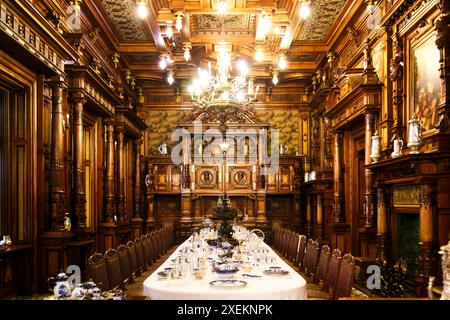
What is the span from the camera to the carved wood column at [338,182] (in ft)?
34.2

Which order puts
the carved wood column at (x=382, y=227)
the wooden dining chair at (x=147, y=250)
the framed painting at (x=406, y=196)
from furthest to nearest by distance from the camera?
the wooden dining chair at (x=147, y=250), the carved wood column at (x=382, y=227), the framed painting at (x=406, y=196)

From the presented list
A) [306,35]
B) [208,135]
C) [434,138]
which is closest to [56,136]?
[434,138]

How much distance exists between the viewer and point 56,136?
7391 millimetres

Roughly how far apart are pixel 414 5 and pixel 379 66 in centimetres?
175

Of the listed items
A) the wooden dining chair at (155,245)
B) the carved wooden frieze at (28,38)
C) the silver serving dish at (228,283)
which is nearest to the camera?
the silver serving dish at (228,283)

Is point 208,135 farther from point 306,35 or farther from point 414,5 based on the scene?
point 414,5

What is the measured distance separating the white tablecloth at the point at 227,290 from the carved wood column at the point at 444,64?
98.7 inches

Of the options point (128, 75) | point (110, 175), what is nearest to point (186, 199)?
point (110, 175)

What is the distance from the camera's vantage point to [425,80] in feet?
21.3

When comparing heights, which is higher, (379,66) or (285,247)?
(379,66)

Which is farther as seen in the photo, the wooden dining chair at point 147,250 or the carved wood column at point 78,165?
the carved wood column at point 78,165

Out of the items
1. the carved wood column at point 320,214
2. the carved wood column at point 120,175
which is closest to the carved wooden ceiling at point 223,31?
the carved wood column at point 120,175

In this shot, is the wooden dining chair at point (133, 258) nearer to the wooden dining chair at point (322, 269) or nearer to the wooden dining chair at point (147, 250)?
the wooden dining chair at point (147, 250)

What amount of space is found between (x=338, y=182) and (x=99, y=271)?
6842mm
